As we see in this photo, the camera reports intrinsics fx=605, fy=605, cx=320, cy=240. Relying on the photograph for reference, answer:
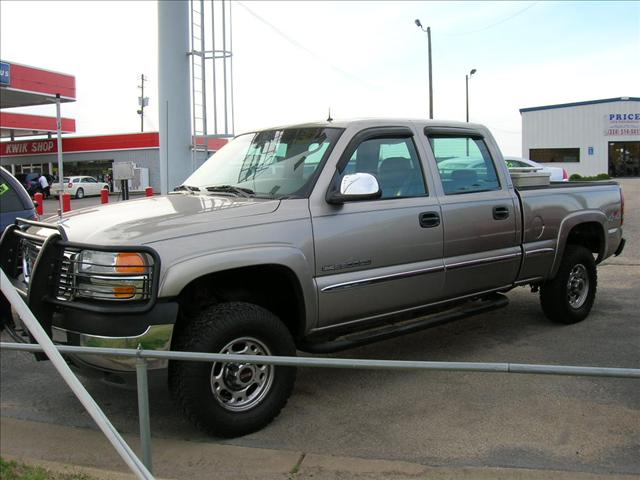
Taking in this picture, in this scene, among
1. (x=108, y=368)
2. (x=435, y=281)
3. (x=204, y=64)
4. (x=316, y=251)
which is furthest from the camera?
(x=204, y=64)

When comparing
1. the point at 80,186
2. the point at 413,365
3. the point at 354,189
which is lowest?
the point at 413,365

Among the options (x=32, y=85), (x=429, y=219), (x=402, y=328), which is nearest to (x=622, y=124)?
(x=429, y=219)

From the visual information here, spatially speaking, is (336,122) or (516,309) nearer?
(336,122)

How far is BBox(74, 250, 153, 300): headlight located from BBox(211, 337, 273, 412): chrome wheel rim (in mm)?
604

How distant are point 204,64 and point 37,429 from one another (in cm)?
827

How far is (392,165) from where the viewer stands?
467 cm

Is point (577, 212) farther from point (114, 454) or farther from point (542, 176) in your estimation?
point (114, 454)

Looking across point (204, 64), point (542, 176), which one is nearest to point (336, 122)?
point (542, 176)

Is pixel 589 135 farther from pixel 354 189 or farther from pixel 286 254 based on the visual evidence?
pixel 286 254

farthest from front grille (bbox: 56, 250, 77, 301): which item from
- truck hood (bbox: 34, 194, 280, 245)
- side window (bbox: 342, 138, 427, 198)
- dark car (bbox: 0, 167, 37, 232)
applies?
dark car (bbox: 0, 167, 37, 232)

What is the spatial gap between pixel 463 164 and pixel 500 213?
526 millimetres

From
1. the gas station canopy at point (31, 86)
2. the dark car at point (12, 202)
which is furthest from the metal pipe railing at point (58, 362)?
the gas station canopy at point (31, 86)

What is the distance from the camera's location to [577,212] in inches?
234

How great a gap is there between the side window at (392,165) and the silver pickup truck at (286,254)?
0.04ft
